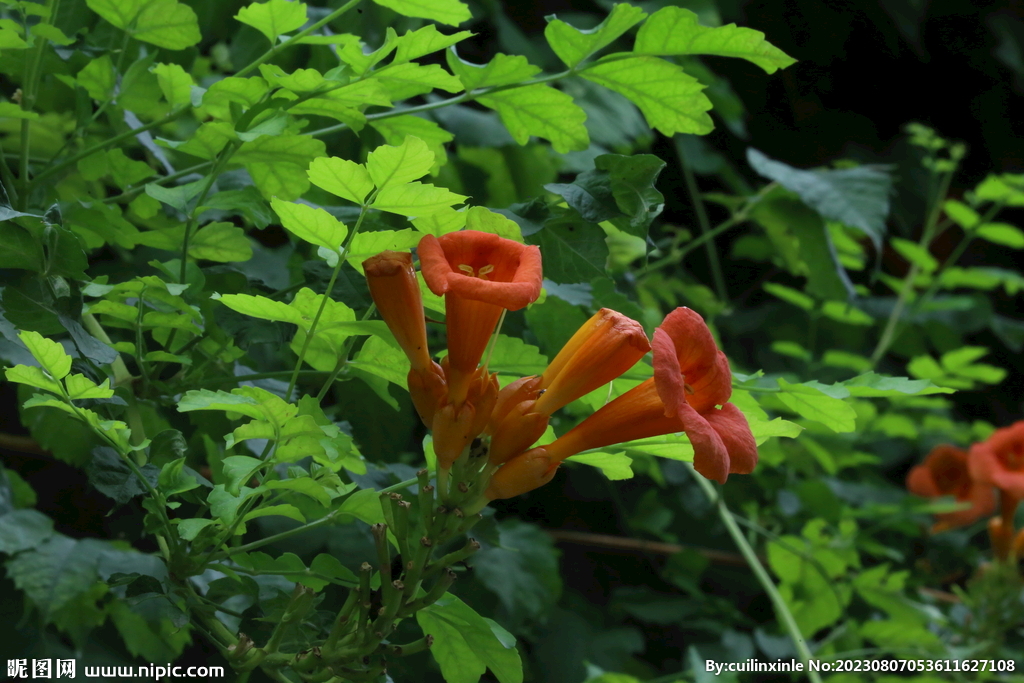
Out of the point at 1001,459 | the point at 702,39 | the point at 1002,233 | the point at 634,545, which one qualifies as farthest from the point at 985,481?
the point at 702,39

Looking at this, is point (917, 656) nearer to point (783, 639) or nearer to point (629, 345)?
point (783, 639)

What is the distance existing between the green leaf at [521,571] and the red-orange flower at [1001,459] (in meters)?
0.94

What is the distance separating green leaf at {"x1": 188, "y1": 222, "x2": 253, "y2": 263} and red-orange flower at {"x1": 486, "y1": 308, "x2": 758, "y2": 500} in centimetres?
32

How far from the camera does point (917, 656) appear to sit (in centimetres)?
134

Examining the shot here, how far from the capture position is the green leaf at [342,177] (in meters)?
0.50

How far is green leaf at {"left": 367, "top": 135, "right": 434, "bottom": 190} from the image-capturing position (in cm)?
50

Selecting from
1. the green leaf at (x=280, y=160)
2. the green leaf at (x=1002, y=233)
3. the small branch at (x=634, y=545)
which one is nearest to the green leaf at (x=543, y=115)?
the green leaf at (x=280, y=160)

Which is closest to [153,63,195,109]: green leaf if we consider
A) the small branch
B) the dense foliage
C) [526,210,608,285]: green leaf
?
the dense foliage

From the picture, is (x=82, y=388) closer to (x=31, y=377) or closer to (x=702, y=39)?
(x=31, y=377)

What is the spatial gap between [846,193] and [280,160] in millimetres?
793

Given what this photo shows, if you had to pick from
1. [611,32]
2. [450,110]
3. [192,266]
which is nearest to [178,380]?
[192,266]

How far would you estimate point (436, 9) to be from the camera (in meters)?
0.61

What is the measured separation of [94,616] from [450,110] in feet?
2.88

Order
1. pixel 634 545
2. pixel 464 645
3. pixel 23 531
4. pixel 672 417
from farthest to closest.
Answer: pixel 634 545
pixel 23 531
pixel 464 645
pixel 672 417
